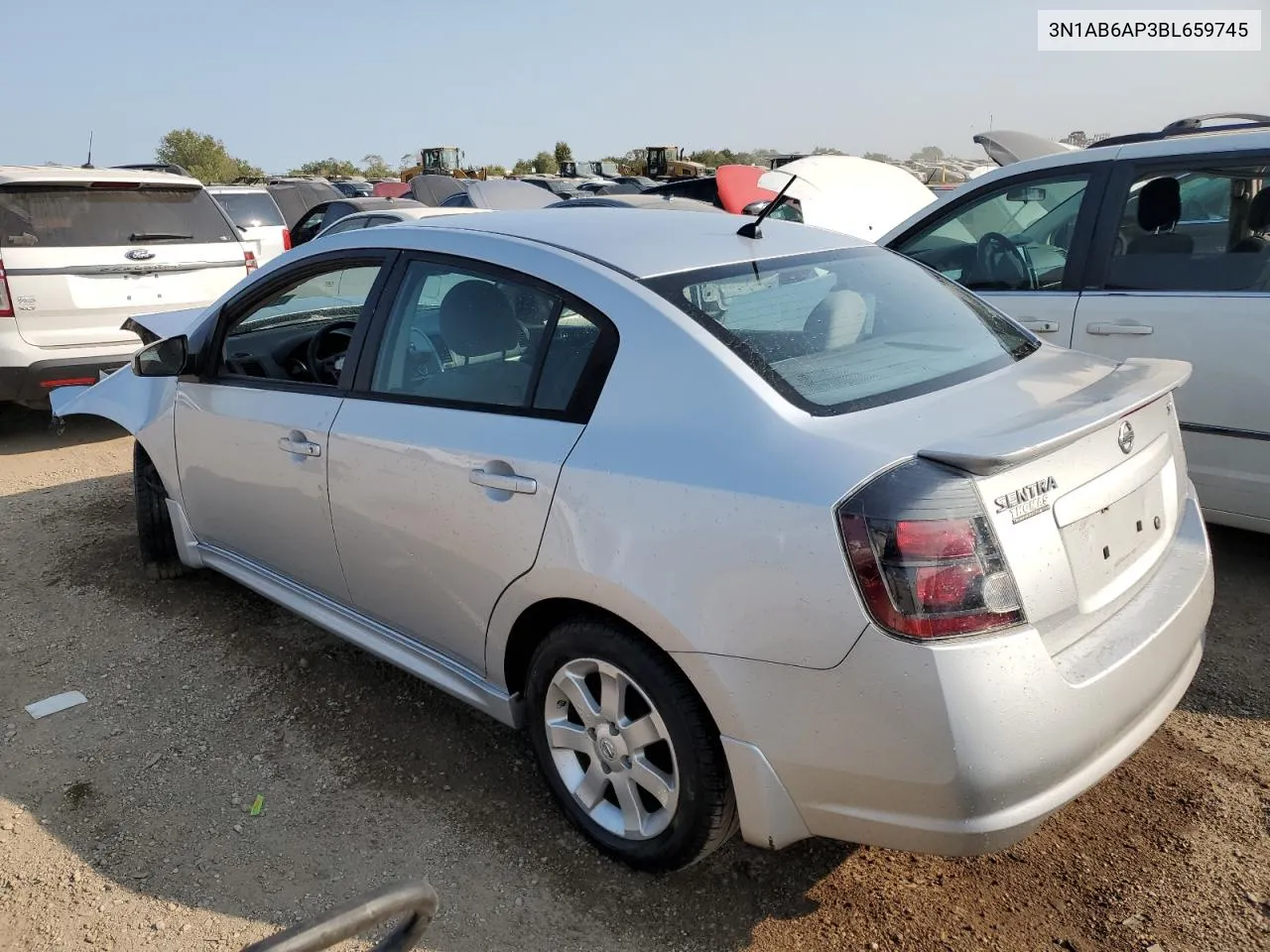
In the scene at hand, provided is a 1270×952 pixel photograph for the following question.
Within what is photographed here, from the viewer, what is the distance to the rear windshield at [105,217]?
6.21 meters

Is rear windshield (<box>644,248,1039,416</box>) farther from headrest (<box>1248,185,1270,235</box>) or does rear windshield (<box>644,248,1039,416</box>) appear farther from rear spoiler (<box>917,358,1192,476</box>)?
headrest (<box>1248,185,1270,235</box>)

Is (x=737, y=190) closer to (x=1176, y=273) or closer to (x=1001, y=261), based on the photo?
(x=1001, y=261)

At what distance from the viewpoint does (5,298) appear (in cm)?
614

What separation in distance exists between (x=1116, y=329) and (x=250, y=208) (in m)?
11.8

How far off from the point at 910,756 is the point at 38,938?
214 cm

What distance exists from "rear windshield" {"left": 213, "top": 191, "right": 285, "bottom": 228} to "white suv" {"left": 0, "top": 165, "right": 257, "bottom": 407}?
6.03m

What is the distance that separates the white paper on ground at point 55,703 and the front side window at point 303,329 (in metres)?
1.28

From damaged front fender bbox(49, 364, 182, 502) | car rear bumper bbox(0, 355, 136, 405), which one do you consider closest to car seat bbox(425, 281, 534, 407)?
damaged front fender bbox(49, 364, 182, 502)

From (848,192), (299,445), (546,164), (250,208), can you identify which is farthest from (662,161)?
(299,445)

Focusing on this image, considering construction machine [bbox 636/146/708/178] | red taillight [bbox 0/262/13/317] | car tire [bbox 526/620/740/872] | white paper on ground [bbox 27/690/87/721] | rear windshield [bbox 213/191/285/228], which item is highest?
construction machine [bbox 636/146/708/178]

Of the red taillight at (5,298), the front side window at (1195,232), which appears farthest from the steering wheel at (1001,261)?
the red taillight at (5,298)

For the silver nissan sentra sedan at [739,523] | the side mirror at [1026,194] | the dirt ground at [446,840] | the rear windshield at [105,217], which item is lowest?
the dirt ground at [446,840]

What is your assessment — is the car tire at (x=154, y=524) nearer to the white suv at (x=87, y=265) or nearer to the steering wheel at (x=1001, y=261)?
the white suv at (x=87, y=265)

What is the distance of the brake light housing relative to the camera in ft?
6.22
